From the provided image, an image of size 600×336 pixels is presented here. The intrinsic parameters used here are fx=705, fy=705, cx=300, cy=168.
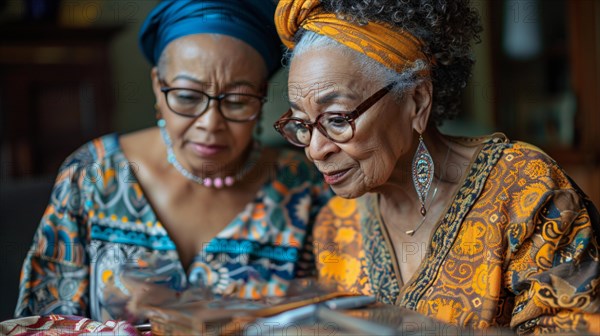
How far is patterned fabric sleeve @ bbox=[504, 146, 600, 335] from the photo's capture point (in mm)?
1367

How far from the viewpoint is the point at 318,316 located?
1174mm

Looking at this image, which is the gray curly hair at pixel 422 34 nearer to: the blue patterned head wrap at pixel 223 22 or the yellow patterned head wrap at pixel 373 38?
the yellow patterned head wrap at pixel 373 38

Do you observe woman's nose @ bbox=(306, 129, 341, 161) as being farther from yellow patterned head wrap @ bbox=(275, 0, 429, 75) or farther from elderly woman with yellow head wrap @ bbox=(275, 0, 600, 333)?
yellow patterned head wrap @ bbox=(275, 0, 429, 75)

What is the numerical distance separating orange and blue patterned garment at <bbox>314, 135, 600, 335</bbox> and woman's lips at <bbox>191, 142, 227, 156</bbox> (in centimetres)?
54

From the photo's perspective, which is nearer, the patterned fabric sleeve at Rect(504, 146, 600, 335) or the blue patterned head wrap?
the patterned fabric sleeve at Rect(504, 146, 600, 335)

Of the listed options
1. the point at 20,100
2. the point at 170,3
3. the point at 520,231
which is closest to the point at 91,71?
the point at 20,100

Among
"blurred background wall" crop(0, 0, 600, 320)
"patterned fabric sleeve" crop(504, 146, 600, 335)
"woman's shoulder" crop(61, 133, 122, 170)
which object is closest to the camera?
"patterned fabric sleeve" crop(504, 146, 600, 335)

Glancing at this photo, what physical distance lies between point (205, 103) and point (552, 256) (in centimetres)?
101

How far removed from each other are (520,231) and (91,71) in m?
3.25

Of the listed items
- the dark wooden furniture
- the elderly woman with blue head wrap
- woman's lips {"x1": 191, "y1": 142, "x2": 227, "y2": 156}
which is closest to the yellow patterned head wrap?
the elderly woman with blue head wrap

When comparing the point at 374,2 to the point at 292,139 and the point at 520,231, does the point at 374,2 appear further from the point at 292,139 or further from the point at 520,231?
the point at 520,231

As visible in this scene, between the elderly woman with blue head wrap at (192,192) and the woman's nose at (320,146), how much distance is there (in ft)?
1.41

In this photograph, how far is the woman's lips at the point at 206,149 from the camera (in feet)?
6.61

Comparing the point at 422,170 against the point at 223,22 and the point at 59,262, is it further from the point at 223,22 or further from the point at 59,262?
the point at 59,262
